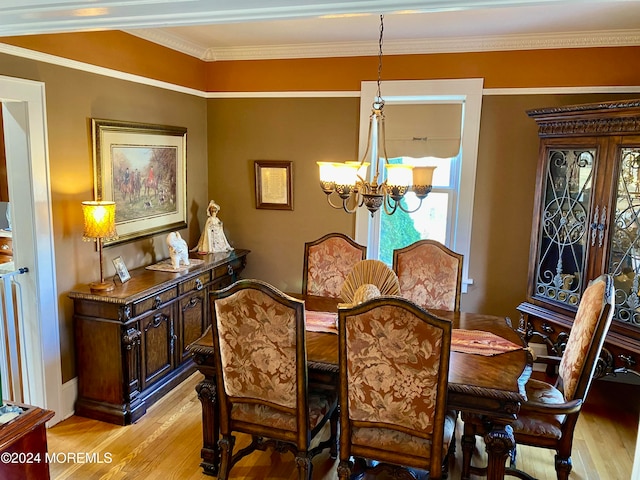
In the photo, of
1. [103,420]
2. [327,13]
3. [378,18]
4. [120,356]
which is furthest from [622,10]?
[103,420]

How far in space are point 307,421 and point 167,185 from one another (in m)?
2.41

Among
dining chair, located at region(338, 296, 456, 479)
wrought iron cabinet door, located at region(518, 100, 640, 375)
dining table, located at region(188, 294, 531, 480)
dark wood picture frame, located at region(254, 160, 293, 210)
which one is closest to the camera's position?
dining chair, located at region(338, 296, 456, 479)

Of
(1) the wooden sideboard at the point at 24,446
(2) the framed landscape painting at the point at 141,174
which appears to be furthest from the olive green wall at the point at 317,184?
(1) the wooden sideboard at the point at 24,446

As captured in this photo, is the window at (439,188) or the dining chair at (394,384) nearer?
the dining chair at (394,384)

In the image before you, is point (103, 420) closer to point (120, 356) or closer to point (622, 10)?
point (120, 356)

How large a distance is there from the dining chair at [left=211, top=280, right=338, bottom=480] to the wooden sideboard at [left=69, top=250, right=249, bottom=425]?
972mm

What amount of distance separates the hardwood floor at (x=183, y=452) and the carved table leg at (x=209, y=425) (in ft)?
0.22

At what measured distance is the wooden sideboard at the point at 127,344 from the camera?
3.00 m

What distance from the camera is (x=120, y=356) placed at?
3012mm

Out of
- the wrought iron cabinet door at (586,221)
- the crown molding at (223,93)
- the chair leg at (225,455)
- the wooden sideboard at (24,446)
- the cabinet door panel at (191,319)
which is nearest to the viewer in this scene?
the wooden sideboard at (24,446)

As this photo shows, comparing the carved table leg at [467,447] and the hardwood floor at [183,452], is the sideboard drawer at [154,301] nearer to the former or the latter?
the hardwood floor at [183,452]

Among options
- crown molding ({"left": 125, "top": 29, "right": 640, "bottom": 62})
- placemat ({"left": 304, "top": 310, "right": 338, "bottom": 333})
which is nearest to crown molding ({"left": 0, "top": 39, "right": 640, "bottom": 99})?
crown molding ({"left": 125, "top": 29, "right": 640, "bottom": 62})

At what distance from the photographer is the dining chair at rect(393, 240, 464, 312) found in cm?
323

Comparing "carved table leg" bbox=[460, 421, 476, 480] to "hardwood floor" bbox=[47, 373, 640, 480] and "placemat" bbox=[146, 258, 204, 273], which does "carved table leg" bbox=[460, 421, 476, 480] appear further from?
"placemat" bbox=[146, 258, 204, 273]
